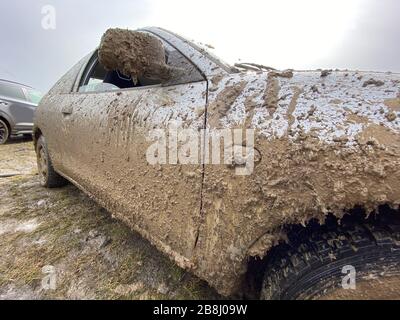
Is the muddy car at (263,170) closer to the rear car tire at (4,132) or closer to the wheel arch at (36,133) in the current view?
the wheel arch at (36,133)

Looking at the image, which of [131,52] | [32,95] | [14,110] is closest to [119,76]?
[131,52]

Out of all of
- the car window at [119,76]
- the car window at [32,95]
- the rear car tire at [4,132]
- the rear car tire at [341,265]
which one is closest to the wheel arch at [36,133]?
the car window at [119,76]

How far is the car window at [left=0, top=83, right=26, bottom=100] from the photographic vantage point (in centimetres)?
758

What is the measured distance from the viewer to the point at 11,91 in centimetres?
774

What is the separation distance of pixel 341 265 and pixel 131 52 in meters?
1.25

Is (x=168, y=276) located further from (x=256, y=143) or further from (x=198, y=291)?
(x=256, y=143)

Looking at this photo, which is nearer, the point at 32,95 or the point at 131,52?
the point at 131,52

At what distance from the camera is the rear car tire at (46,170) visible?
3.32 m

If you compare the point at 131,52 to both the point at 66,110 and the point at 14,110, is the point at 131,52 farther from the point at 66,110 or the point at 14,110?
the point at 14,110

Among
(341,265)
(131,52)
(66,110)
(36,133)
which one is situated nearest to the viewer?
(341,265)

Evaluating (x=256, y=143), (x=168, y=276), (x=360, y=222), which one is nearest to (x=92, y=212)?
(x=168, y=276)

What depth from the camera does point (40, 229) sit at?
8.25ft

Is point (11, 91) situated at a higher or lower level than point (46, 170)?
higher
